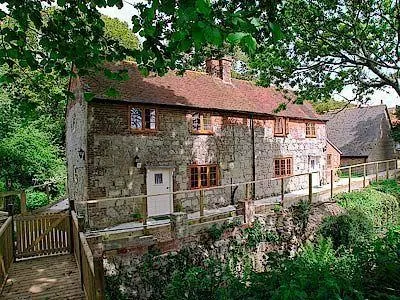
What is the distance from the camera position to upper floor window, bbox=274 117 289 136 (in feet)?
62.5

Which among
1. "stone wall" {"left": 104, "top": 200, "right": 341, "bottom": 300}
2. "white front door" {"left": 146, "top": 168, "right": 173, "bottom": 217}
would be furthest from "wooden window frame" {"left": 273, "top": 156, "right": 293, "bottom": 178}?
"white front door" {"left": 146, "top": 168, "right": 173, "bottom": 217}

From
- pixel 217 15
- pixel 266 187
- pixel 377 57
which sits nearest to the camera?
pixel 217 15

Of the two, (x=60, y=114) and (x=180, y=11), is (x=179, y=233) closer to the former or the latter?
(x=180, y=11)

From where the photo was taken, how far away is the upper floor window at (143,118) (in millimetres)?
13169

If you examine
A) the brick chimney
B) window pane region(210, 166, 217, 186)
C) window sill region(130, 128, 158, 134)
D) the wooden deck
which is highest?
the brick chimney

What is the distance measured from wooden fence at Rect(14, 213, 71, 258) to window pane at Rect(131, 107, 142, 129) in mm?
5375

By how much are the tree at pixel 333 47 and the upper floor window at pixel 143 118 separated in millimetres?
4773

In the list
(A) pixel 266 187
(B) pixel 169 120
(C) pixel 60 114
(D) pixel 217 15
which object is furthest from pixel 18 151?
(D) pixel 217 15

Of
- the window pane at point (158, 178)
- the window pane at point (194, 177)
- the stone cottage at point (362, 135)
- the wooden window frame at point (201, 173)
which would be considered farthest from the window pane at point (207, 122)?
the stone cottage at point (362, 135)

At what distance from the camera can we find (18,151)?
734 inches

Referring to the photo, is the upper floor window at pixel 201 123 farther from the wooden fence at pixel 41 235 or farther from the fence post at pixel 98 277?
the fence post at pixel 98 277

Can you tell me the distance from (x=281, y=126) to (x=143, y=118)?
9.17 metres

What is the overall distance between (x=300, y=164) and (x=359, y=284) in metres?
16.0

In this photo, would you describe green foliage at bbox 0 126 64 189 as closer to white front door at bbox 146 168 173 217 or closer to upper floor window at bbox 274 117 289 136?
white front door at bbox 146 168 173 217
